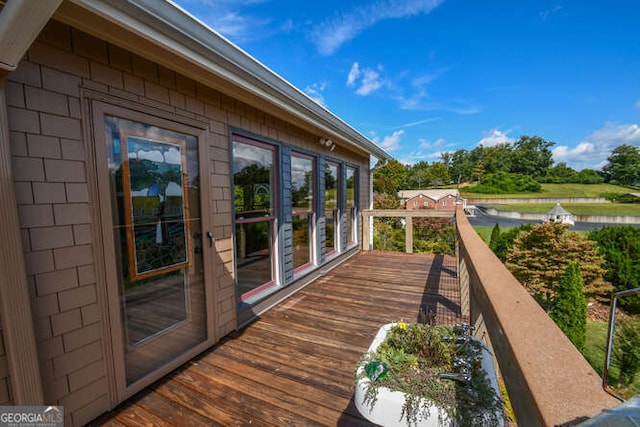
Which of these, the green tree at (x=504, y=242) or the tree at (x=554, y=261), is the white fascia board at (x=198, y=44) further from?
the green tree at (x=504, y=242)

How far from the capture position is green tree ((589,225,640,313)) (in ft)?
26.1

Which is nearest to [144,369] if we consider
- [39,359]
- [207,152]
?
[39,359]

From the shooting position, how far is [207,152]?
8.05 ft

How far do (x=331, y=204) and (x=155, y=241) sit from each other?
138 inches

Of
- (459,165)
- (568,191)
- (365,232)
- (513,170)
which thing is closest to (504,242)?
(365,232)

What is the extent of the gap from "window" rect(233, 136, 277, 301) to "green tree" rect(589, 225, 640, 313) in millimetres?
10129

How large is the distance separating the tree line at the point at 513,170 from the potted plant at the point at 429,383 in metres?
40.5

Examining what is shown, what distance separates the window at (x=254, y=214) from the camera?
2.98 meters

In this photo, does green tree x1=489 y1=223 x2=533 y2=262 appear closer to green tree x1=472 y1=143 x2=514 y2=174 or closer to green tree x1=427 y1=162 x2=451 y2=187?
green tree x1=427 y1=162 x2=451 y2=187

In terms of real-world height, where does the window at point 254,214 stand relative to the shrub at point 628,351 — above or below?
above

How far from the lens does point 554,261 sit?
832 centimetres

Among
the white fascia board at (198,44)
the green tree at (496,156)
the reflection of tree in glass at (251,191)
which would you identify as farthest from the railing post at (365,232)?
the green tree at (496,156)

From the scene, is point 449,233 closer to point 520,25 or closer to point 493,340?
point 520,25

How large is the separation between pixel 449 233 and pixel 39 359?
53.0ft
